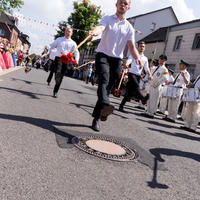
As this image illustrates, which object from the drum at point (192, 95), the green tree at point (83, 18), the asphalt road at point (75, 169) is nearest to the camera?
the asphalt road at point (75, 169)

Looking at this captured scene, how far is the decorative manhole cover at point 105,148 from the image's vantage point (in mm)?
3420

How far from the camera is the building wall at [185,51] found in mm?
20672

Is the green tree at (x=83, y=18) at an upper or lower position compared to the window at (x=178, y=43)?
upper

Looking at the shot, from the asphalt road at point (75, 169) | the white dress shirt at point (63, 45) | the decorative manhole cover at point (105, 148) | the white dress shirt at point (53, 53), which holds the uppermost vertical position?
the white dress shirt at point (63, 45)

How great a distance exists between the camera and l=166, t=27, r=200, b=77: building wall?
67.8ft

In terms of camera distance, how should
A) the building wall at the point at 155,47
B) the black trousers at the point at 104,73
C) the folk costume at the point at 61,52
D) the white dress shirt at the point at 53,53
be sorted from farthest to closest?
the building wall at the point at 155,47 → the white dress shirt at the point at 53,53 → the folk costume at the point at 61,52 → the black trousers at the point at 104,73

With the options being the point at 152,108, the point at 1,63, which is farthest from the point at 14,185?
the point at 1,63

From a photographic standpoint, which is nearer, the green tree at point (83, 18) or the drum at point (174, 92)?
the drum at point (174, 92)

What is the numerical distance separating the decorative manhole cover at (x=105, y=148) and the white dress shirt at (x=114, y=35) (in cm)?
161

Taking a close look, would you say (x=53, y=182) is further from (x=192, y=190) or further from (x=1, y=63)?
(x=1, y=63)

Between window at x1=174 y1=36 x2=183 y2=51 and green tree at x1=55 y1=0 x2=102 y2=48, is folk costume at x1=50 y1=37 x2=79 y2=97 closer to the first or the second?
window at x1=174 y1=36 x2=183 y2=51

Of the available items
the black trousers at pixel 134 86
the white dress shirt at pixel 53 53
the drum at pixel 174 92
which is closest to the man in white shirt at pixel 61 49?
the white dress shirt at pixel 53 53

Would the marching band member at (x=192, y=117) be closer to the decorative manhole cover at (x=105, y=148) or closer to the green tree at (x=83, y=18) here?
the decorative manhole cover at (x=105, y=148)

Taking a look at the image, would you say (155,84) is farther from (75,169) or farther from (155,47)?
(155,47)
